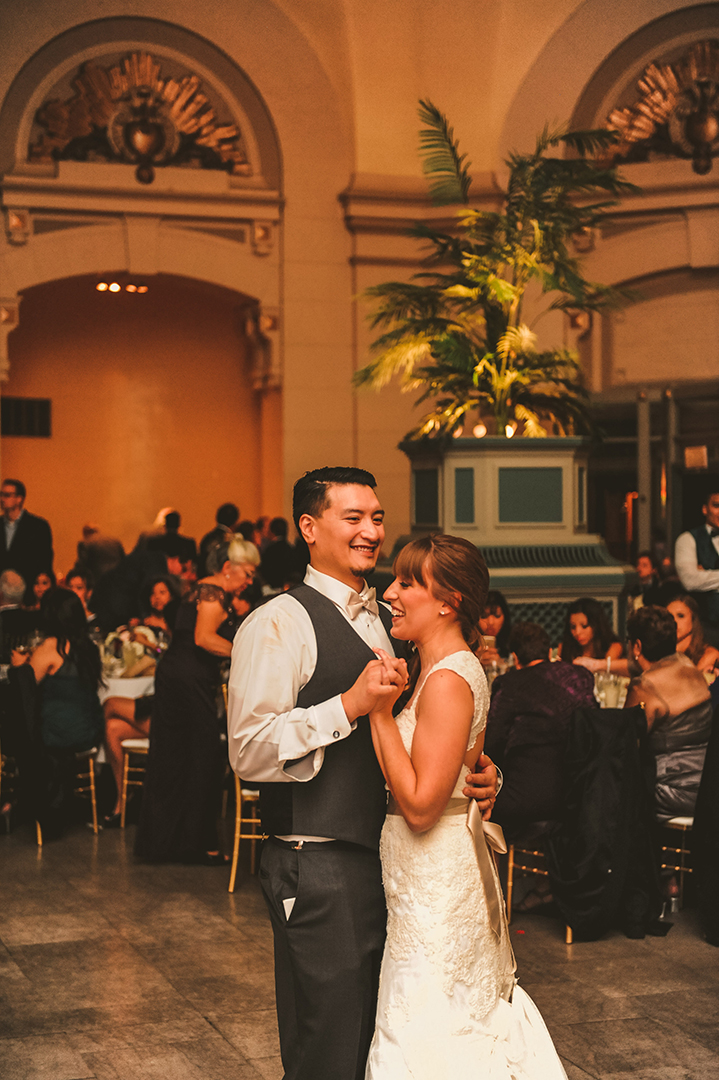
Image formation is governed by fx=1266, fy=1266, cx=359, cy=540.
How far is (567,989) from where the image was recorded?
4.29 meters

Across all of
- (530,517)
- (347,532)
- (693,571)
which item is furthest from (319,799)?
(693,571)

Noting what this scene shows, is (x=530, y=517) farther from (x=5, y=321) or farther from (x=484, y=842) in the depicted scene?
(x=5, y=321)

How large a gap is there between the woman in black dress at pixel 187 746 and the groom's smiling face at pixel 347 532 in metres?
3.73

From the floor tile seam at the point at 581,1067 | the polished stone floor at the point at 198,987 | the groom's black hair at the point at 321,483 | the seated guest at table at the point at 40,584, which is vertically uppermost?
the groom's black hair at the point at 321,483

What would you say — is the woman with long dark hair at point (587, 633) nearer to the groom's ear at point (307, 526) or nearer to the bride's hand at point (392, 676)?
→ the groom's ear at point (307, 526)

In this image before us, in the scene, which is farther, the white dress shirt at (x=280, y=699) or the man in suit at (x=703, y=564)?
the man in suit at (x=703, y=564)

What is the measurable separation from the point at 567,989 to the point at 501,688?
1.29m

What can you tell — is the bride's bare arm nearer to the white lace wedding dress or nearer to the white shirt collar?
the white lace wedding dress

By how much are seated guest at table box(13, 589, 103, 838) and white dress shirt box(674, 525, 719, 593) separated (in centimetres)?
358

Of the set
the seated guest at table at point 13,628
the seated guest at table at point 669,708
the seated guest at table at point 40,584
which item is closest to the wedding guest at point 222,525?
the seated guest at table at point 40,584

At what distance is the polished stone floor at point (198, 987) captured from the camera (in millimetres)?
3689

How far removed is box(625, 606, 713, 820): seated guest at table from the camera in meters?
5.12

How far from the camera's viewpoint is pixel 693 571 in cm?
776

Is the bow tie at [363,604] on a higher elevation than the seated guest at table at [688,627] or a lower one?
higher
